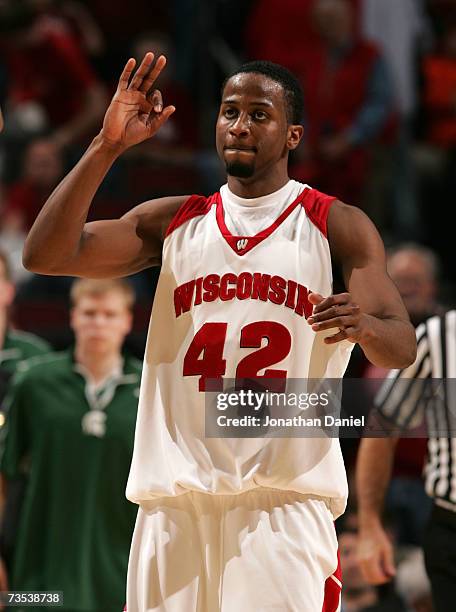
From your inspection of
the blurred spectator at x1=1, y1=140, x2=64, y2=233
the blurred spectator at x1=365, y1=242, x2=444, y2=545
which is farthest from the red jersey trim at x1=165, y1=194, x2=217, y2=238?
the blurred spectator at x1=1, y1=140, x2=64, y2=233

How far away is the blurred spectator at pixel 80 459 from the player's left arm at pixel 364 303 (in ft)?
7.94

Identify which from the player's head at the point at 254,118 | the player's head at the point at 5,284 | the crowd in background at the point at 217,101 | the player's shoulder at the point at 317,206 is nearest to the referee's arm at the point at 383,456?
the player's shoulder at the point at 317,206

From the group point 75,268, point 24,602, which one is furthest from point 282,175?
point 24,602

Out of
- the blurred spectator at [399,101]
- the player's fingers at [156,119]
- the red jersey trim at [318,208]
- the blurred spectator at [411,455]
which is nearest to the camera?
the player's fingers at [156,119]

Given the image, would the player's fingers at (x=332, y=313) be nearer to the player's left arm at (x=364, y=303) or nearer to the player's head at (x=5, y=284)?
the player's left arm at (x=364, y=303)

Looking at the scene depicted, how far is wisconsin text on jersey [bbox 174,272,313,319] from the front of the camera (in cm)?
361

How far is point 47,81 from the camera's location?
902cm

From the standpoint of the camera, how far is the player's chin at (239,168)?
11.9ft

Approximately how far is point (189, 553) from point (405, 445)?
10.2 ft

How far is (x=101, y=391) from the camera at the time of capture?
5957 millimetres

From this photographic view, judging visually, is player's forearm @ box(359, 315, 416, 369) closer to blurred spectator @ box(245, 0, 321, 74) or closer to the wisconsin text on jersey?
the wisconsin text on jersey

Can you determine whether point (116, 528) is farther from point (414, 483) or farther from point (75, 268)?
point (75, 268)

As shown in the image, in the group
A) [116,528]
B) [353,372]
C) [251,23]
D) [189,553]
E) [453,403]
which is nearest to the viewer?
[189,553]

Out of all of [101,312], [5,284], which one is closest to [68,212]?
[101,312]
